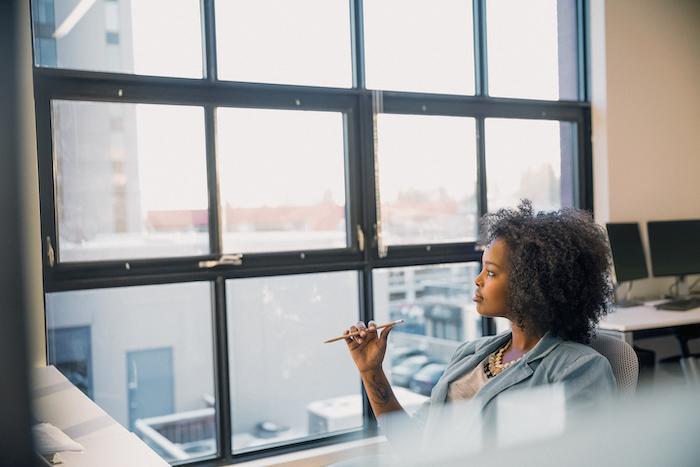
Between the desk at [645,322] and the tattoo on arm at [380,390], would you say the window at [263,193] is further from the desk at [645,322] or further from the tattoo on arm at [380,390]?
the tattoo on arm at [380,390]

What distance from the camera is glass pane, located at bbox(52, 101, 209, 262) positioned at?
103 inches

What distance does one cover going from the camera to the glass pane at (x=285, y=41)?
292cm

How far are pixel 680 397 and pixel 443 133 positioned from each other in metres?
3.04

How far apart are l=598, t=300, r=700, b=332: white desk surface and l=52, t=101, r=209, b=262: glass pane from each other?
1.84 metres

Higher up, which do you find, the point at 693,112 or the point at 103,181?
the point at 693,112

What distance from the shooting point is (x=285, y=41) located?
120 inches

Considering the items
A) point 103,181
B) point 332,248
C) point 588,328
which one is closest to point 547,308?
point 588,328

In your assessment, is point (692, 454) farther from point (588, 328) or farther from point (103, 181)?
point (103, 181)

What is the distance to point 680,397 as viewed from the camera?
47cm

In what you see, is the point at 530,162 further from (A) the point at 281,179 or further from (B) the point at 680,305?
(A) the point at 281,179

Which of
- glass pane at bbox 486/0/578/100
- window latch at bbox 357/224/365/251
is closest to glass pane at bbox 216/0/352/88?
window latch at bbox 357/224/365/251

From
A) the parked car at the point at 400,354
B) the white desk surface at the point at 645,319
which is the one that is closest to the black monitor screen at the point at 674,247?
the white desk surface at the point at 645,319

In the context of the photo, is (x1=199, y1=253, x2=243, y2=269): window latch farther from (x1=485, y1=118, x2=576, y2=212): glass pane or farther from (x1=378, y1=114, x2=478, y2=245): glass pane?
(x1=485, y1=118, x2=576, y2=212): glass pane

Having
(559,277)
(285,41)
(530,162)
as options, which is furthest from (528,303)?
(530,162)
